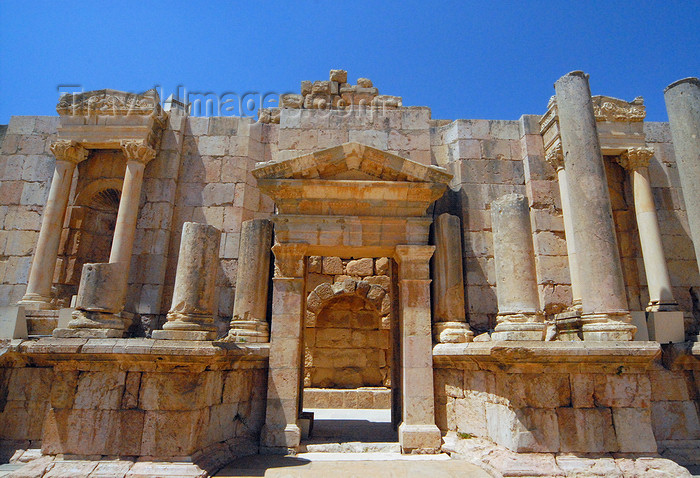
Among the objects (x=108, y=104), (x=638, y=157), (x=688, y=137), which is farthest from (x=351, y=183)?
(x=638, y=157)

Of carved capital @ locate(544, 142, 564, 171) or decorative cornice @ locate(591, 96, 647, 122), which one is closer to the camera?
carved capital @ locate(544, 142, 564, 171)

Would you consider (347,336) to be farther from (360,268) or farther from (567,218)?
(567,218)

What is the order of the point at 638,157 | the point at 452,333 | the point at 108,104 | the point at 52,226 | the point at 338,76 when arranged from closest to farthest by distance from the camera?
the point at 452,333 < the point at 52,226 < the point at 108,104 < the point at 638,157 < the point at 338,76

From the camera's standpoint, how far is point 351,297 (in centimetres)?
1254

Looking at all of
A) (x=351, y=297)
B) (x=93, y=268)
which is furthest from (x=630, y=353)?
(x=351, y=297)

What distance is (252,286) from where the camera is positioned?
23.8 ft


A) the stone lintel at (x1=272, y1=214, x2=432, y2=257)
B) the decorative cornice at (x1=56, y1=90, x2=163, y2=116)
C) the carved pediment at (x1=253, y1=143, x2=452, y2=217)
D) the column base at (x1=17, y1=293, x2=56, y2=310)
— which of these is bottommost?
the column base at (x1=17, y1=293, x2=56, y2=310)

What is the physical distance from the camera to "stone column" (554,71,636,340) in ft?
19.3

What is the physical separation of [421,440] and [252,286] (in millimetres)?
3604

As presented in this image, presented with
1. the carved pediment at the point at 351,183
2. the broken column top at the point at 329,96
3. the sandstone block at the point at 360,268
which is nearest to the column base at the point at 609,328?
the carved pediment at the point at 351,183

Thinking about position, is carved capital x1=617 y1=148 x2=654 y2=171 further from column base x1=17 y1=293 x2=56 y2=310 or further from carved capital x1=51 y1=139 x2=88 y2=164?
column base x1=17 y1=293 x2=56 y2=310

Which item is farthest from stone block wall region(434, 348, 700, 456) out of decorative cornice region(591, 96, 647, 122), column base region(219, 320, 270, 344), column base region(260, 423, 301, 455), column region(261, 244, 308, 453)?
decorative cornice region(591, 96, 647, 122)

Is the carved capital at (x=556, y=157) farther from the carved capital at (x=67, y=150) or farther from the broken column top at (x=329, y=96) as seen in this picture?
the carved capital at (x=67, y=150)

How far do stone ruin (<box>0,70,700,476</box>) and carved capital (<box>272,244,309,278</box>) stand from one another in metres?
0.05
